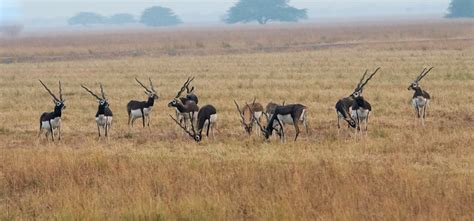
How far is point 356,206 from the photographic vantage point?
1132 cm

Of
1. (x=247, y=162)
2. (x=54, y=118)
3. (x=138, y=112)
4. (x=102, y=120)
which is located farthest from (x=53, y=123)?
(x=247, y=162)

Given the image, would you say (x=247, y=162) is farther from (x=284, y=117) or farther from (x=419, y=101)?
(x=419, y=101)

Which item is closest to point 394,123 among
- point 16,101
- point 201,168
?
point 201,168

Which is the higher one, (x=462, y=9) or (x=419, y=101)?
(x=419, y=101)

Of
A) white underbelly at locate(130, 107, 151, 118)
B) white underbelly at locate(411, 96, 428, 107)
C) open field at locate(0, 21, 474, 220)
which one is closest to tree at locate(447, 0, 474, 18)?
open field at locate(0, 21, 474, 220)

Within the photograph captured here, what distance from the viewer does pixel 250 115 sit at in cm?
2059

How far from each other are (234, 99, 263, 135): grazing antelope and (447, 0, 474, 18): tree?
13973cm

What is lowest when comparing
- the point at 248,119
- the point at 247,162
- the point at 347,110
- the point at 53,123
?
the point at 248,119

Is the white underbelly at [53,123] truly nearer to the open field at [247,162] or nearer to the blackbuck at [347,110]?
the open field at [247,162]

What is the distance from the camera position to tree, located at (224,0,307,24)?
165000 mm

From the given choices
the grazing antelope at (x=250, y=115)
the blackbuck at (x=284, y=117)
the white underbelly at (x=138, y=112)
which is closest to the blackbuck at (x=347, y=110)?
the blackbuck at (x=284, y=117)

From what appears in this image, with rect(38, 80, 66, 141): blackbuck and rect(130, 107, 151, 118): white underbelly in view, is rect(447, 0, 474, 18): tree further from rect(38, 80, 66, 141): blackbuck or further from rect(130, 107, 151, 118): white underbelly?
rect(38, 80, 66, 141): blackbuck

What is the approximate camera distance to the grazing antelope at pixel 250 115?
19.4 meters

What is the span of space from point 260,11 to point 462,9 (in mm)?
41377
